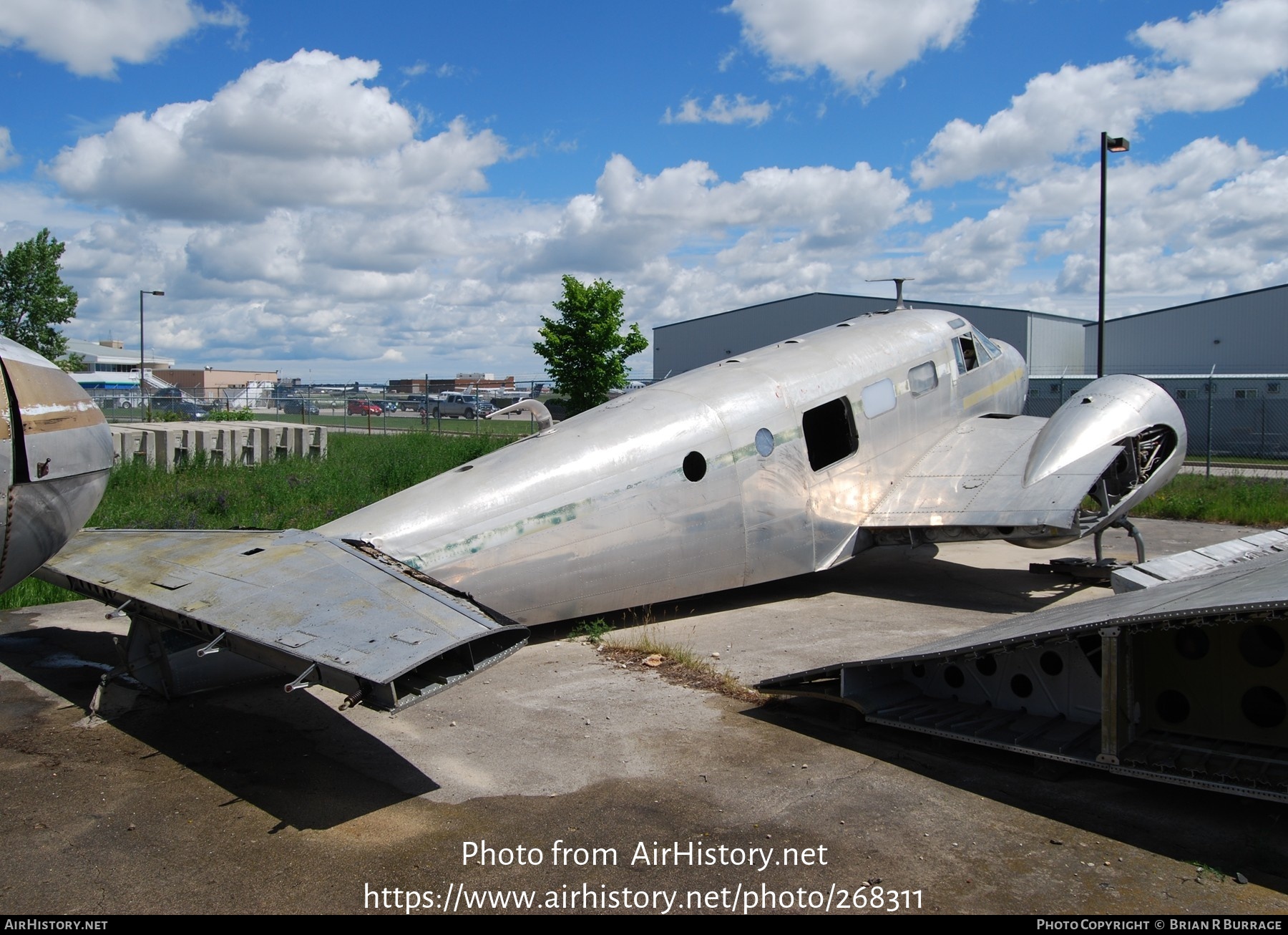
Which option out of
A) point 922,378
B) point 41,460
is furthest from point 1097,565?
point 41,460

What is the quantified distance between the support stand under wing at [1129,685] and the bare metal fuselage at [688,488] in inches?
100

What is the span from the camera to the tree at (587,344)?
27.9 meters

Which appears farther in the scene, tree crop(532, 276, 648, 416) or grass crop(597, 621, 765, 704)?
tree crop(532, 276, 648, 416)

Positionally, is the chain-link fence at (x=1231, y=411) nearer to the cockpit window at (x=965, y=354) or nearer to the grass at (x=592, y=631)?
the cockpit window at (x=965, y=354)

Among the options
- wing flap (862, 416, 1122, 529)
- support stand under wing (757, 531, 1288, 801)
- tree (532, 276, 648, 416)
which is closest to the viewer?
support stand under wing (757, 531, 1288, 801)

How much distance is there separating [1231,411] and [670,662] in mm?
34679

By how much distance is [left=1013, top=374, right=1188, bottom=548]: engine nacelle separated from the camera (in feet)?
37.6

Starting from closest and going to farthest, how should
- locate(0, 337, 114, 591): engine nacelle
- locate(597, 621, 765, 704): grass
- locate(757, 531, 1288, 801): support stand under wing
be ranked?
locate(0, 337, 114, 591): engine nacelle
locate(757, 531, 1288, 801): support stand under wing
locate(597, 621, 765, 704): grass

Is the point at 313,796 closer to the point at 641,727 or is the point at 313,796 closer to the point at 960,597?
the point at 641,727

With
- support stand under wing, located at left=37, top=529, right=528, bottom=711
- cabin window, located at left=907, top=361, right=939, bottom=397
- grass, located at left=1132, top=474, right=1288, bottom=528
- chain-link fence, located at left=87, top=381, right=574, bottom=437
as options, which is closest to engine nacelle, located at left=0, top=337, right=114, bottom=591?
support stand under wing, located at left=37, top=529, right=528, bottom=711

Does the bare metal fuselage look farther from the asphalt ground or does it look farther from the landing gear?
the landing gear

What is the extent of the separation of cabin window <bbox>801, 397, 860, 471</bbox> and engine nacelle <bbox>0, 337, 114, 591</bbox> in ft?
25.9

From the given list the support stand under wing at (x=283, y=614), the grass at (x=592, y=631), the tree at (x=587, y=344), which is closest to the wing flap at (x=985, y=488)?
the grass at (x=592, y=631)
